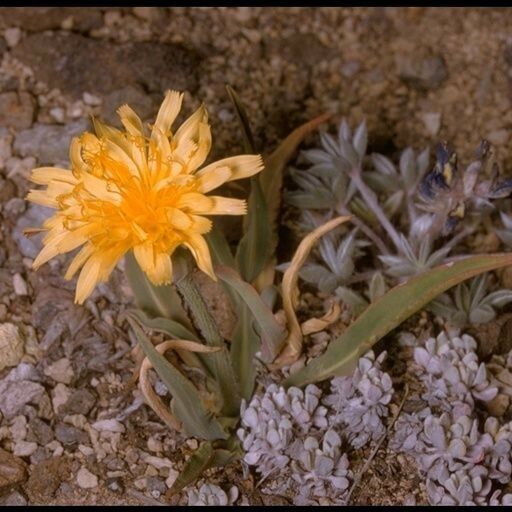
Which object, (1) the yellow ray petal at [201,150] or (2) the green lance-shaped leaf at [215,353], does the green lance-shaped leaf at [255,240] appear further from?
(1) the yellow ray petal at [201,150]

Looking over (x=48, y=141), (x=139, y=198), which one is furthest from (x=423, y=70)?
(x=139, y=198)

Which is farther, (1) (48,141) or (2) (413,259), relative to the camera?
(1) (48,141)

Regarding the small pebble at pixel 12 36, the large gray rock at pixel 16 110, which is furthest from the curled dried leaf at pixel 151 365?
the small pebble at pixel 12 36

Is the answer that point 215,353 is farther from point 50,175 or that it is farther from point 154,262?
point 50,175

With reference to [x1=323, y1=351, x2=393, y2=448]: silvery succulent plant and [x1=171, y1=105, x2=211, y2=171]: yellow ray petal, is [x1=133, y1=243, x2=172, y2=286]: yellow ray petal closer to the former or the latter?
[x1=171, y1=105, x2=211, y2=171]: yellow ray petal

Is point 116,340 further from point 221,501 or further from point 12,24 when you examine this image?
point 12,24

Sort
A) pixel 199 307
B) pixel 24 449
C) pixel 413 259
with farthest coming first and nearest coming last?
pixel 413 259, pixel 24 449, pixel 199 307

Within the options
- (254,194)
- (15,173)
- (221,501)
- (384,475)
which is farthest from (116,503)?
(15,173)
